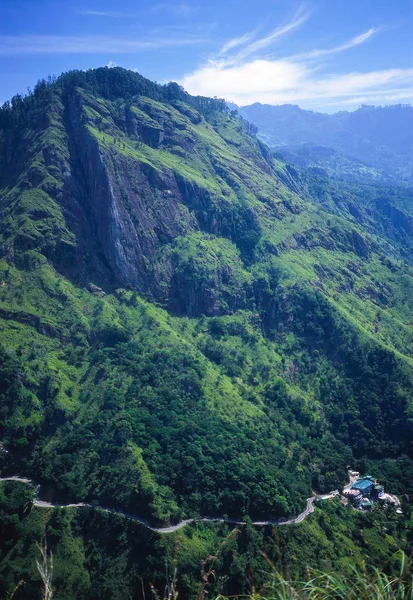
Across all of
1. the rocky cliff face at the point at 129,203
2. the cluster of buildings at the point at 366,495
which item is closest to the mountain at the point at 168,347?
the rocky cliff face at the point at 129,203

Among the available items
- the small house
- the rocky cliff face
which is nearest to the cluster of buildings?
the small house

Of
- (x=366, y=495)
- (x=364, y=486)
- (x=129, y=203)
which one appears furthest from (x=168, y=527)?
(x=129, y=203)

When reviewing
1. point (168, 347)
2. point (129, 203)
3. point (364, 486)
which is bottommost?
point (364, 486)

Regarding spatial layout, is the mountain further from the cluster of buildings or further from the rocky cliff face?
the cluster of buildings

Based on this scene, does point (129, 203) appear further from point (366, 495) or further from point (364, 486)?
point (366, 495)

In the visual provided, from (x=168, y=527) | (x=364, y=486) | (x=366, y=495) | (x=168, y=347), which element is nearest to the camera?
(x=168, y=527)

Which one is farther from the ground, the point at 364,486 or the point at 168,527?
the point at 168,527
